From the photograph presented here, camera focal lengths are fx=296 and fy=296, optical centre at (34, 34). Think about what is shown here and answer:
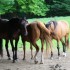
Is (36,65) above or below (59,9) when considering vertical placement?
above

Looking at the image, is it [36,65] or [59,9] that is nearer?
[36,65]

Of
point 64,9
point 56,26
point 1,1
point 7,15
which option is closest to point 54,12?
point 64,9

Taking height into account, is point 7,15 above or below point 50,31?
below

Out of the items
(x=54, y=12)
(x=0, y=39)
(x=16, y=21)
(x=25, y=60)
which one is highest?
(x=16, y=21)

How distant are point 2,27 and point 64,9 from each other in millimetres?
31908

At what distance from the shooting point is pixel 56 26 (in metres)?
10.8

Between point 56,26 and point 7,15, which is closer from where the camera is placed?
point 56,26

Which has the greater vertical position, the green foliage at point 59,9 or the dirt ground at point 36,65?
the dirt ground at point 36,65

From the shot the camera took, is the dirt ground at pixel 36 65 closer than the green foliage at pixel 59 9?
Yes

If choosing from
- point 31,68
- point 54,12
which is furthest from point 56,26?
point 54,12

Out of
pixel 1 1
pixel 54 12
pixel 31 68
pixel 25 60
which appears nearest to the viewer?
pixel 31 68

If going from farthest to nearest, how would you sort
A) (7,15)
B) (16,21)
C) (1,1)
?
(7,15)
(1,1)
(16,21)

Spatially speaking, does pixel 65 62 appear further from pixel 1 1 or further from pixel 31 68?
pixel 1 1

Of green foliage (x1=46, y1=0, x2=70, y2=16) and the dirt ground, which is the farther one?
green foliage (x1=46, y1=0, x2=70, y2=16)
